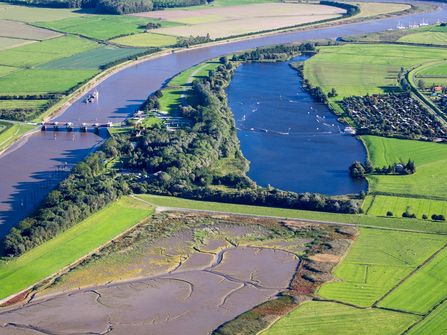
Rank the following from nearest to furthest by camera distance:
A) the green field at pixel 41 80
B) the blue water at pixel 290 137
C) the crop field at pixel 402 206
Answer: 1. the crop field at pixel 402 206
2. the blue water at pixel 290 137
3. the green field at pixel 41 80

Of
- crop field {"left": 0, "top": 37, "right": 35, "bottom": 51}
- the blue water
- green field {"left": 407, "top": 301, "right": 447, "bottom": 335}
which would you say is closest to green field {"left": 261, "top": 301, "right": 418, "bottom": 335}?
green field {"left": 407, "top": 301, "right": 447, "bottom": 335}

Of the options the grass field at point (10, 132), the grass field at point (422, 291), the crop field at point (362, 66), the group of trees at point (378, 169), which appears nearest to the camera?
the grass field at point (422, 291)

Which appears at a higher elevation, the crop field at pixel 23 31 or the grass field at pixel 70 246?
A: the crop field at pixel 23 31

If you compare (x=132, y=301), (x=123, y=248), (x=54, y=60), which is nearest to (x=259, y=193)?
(x=123, y=248)

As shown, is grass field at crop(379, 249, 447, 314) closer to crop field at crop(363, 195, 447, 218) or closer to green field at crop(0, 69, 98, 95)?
crop field at crop(363, 195, 447, 218)

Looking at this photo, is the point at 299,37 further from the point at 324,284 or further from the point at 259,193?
the point at 324,284

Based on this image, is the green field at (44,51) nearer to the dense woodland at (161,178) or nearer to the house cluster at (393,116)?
the dense woodland at (161,178)

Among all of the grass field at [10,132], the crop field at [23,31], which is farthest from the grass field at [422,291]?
the crop field at [23,31]
